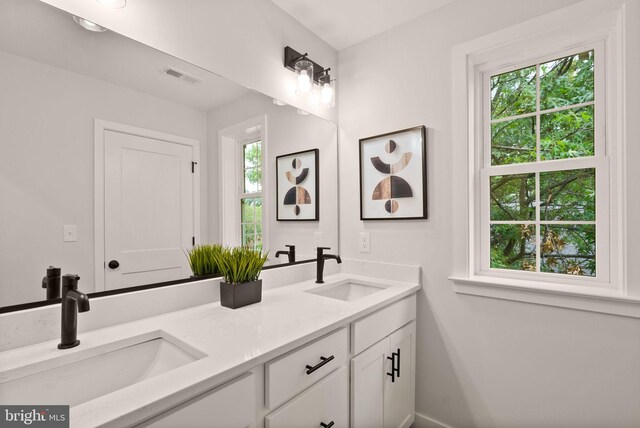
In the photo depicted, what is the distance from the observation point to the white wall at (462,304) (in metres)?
1.34

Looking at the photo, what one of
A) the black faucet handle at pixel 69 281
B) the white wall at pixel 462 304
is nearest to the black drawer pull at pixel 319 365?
the black faucet handle at pixel 69 281

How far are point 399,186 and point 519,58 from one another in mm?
897

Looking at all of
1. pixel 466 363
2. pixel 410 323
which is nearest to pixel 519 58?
pixel 410 323

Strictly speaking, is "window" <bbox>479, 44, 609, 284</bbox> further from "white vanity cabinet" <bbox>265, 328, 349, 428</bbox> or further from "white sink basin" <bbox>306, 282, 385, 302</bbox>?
"white vanity cabinet" <bbox>265, 328, 349, 428</bbox>

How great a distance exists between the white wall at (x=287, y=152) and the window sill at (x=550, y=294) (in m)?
0.87

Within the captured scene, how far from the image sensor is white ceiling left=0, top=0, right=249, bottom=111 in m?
0.95

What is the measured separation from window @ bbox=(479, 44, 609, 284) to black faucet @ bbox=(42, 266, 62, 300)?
6.32ft

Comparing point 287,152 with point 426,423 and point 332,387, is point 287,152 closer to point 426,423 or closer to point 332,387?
point 332,387

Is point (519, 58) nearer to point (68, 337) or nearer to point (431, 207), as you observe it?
point (431, 207)

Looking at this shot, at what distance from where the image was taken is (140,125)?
121cm

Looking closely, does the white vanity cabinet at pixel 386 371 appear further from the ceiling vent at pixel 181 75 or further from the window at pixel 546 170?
the ceiling vent at pixel 181 75

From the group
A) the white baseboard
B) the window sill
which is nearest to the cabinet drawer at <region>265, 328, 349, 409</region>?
the window sill

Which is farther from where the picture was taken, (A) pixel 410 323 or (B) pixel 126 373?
(A) pixel 410 323

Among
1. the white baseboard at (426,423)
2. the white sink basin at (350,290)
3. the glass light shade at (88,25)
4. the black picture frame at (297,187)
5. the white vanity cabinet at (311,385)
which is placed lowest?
the white baseboard at (426,423)
